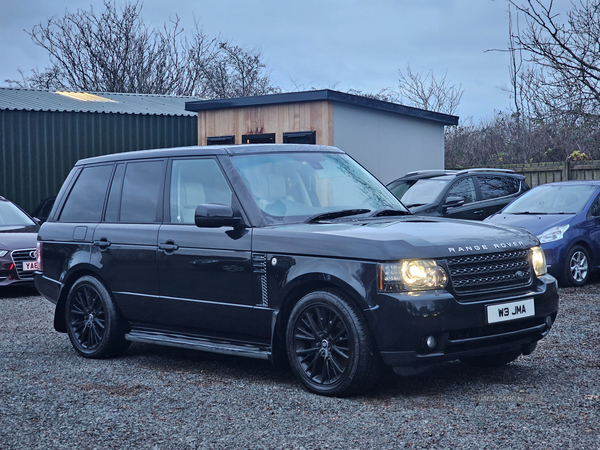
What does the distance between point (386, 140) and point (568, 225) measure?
857 centimetres

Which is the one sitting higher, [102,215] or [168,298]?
[102,215]

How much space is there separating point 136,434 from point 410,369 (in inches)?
69.9

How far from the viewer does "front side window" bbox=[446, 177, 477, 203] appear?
1450cm

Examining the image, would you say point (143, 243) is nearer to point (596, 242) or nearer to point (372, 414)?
point (372, 414)

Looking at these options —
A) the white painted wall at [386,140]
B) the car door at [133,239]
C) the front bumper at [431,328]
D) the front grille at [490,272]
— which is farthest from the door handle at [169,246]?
the white painted wall at [386,140]

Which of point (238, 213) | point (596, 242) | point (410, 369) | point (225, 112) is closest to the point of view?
point (410, 369)

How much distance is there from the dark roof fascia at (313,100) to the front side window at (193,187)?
10512 mm

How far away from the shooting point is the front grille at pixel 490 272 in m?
5.00

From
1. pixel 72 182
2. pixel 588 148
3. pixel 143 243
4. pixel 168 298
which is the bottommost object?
pixel 168 298

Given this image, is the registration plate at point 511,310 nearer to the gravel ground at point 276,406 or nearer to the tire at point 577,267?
the gravel ground at point 276,406

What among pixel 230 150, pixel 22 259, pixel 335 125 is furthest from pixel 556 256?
pixel 22 259

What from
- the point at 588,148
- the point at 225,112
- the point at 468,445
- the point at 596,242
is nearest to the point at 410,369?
the point at 468,445

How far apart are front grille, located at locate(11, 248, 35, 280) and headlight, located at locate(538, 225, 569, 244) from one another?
25.1 ft

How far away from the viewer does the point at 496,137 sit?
33.2 metres
